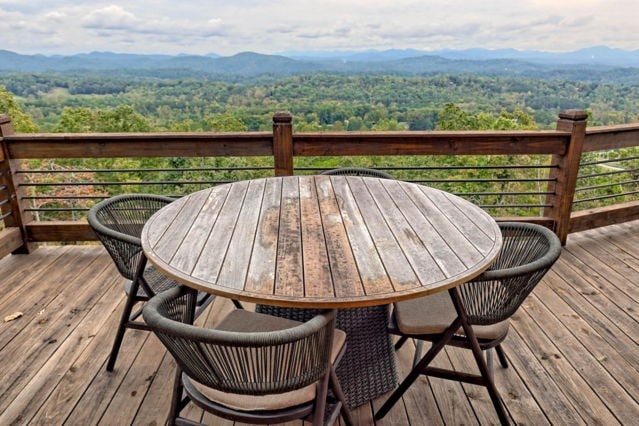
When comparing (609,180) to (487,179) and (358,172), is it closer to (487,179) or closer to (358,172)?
(487,179)

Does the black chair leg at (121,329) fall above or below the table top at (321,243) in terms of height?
below

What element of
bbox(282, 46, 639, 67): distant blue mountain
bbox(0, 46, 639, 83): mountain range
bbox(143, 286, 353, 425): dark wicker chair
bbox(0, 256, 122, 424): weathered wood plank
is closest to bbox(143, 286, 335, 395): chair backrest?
bbox(143, 286, 353, 425): dark wicker chair

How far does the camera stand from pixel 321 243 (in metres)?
1.58

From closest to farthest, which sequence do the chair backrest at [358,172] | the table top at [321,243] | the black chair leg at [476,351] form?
the table top at [321,243] → the black chair leg at [476,351] → the chair backrest at [358,172]

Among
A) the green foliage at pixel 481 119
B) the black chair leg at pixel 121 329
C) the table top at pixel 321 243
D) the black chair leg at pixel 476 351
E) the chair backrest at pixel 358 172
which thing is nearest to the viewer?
the table top at pixel 321 243

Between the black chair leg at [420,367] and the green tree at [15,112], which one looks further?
the green tree at [15,112]

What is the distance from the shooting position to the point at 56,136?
314 centimetres

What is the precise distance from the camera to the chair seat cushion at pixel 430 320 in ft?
5.39

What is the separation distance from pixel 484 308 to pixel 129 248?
1.56 meters

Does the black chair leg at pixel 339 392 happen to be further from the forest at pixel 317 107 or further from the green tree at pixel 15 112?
the green tree at pixel 15 112

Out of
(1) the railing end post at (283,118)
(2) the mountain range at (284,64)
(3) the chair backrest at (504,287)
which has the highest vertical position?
(2) the mountain range at (284,64)

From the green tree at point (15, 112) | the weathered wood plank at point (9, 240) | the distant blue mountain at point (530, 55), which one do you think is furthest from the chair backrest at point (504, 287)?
the distant blue mountain at point (530, 55)

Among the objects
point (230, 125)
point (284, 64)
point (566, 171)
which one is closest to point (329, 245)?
point (566, 171)

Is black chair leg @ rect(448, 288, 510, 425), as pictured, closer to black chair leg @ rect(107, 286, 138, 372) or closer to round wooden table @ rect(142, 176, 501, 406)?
round wooden table @ rect(142, 176, 501, 406)
